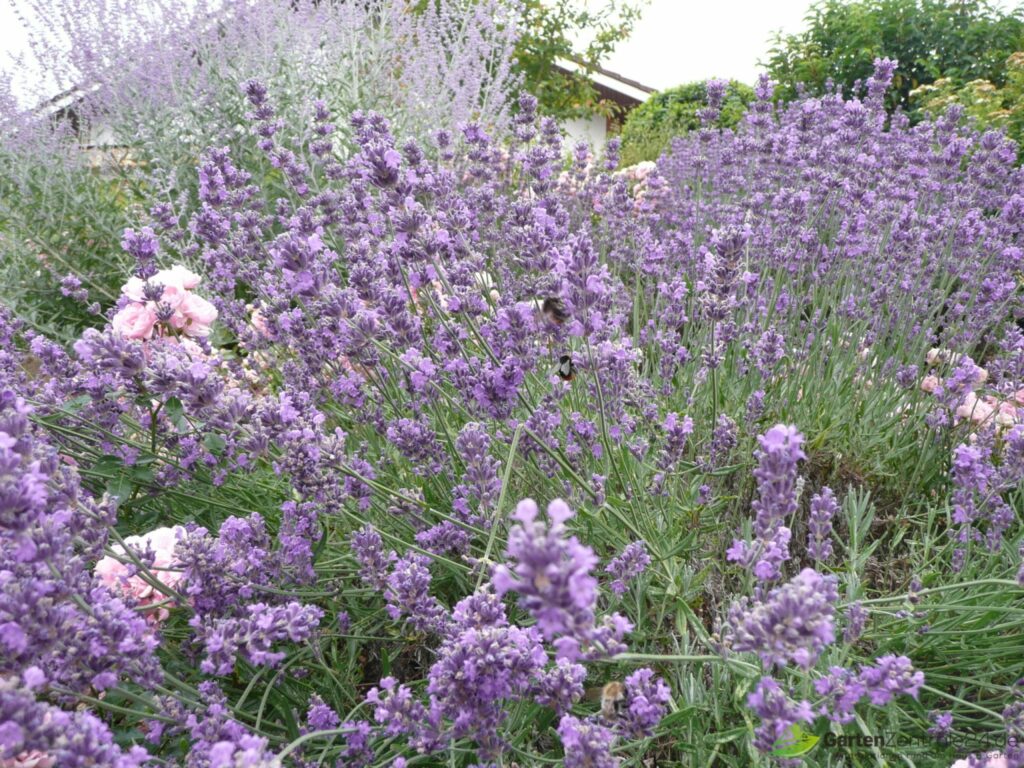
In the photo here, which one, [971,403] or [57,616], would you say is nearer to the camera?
[57,616]

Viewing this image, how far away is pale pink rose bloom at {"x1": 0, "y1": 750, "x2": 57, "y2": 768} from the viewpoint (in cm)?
88

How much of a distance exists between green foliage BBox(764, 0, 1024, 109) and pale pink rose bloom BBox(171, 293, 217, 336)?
819cm

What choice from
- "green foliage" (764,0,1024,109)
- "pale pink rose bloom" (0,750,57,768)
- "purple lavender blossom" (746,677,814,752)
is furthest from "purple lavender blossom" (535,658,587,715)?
"green foliage" (764,0,1024,109)

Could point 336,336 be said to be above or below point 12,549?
above

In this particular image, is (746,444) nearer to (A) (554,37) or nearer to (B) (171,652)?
(B) (171,652)

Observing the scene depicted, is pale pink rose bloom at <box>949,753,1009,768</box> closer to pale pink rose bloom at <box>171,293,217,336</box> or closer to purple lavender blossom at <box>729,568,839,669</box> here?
purple lavender blossom at <box>729,568,839,669</box>

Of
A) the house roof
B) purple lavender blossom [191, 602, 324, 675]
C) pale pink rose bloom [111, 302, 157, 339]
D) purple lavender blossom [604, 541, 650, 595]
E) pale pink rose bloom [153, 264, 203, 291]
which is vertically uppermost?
the house roof

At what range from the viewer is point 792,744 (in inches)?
45.1

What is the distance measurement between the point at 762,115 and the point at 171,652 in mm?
3070

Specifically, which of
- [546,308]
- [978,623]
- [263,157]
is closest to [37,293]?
[263,157]

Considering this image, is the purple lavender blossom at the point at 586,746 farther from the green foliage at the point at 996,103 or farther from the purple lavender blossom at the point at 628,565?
the green foliage at the point at 996,103

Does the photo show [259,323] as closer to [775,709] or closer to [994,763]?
[775,709]

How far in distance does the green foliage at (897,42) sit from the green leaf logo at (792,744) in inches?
347

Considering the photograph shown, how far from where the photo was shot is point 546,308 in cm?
167
